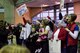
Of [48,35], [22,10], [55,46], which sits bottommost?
[55,46]

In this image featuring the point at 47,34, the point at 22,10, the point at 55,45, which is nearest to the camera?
the point at 55,45

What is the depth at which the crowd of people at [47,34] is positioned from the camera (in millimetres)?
5305

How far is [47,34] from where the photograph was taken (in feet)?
22.6

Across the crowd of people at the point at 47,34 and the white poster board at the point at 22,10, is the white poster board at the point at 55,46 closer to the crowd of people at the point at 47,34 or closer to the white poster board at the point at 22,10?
the crowd of people at the point at 47,34

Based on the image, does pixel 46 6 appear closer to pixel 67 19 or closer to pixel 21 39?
pixel 21 39

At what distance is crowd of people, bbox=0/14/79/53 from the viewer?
5305mm

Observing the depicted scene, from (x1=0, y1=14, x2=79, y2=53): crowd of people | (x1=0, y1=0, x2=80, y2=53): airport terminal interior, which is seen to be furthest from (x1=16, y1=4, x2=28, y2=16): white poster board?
(x1=0, y1=14, x2=79, y2=53): crowd of people

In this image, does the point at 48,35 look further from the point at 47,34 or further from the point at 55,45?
the point at 55,45

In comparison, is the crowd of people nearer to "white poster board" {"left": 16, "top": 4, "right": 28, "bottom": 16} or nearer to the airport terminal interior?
the airport terminal interior

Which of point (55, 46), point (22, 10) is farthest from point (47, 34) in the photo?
point (22, 10)

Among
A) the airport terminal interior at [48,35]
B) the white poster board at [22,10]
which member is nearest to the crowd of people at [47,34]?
the airport terminal interior at [48,35]

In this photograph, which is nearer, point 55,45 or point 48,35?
point 55,45

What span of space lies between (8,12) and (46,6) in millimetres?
6243

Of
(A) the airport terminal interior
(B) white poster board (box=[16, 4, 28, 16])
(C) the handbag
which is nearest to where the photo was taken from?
(A) the airport terminal interior
